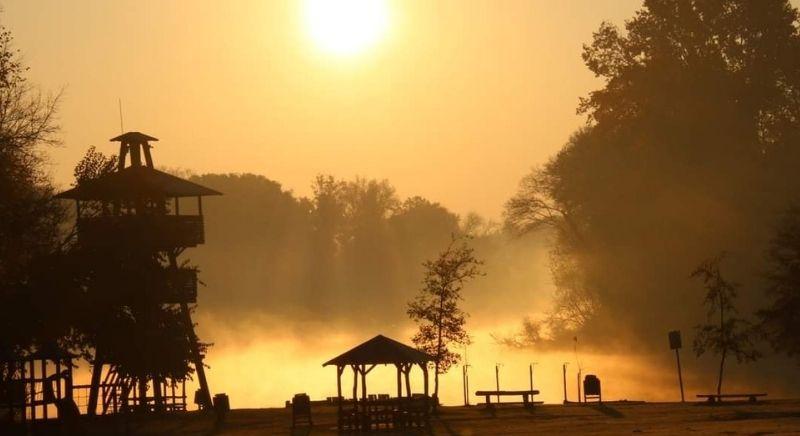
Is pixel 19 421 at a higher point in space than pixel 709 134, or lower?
lower

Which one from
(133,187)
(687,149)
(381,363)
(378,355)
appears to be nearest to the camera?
(378,355)

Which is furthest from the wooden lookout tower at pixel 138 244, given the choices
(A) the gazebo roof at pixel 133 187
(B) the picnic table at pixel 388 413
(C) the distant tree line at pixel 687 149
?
(C) the distant tree line at pixel 687 149

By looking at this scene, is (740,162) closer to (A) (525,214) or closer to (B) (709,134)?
(B) (709,134)

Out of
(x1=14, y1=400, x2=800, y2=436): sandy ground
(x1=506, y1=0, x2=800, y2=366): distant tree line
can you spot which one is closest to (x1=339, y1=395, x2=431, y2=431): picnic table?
(x1=14, y1=400, x2=800, y2=436): sandy ground

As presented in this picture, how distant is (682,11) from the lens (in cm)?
9525

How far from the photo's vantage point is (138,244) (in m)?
63.6

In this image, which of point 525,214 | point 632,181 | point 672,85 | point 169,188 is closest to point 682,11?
point 672,85

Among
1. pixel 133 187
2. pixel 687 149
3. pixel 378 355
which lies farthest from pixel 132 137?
pixel 687 149

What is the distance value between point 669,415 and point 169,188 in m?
27.5

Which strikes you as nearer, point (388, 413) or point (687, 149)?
point (388, 413)

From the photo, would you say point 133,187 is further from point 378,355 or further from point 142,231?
point 378,355

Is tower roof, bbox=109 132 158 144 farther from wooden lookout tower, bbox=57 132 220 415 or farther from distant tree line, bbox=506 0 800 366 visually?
distant tree line, bbox=506 0 800 366

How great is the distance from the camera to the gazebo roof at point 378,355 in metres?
53.0

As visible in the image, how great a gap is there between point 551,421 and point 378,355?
292 inches
